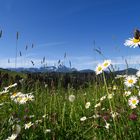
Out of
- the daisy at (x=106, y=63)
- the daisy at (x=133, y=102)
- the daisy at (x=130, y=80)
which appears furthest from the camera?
the daisy at (x=130, y=80)

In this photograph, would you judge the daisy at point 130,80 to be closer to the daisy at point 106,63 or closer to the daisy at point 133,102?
the daisy at point 133,102

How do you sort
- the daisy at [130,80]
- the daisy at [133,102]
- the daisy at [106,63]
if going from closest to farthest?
1. the daisy at [106,63]
2. the daisy at [133,102]
3. the daisy at [130,80]

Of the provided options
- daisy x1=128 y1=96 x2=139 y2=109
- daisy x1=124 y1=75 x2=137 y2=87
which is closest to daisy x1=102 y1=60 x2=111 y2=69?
daisy x1=128 y1=96 x2=139 y2=109

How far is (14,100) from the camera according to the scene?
5551 millimetres

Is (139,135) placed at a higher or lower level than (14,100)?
lower

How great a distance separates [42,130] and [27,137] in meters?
0.30

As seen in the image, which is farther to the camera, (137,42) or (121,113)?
(121,113)

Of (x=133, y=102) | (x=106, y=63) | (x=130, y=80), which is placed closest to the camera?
(x=106, y=63)

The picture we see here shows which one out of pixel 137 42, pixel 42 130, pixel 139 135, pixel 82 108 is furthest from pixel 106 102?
pixel 137 42

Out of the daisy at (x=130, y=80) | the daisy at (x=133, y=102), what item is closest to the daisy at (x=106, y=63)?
the daisy at (x=133, y=102)

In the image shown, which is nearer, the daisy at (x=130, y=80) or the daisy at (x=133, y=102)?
the daisy at (x=133, y=102)

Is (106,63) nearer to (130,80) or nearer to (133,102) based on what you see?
(133,102)

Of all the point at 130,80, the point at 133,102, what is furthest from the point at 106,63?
the point at 130,80

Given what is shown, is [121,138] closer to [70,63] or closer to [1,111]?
[1,111]
